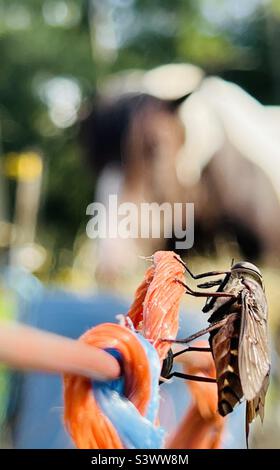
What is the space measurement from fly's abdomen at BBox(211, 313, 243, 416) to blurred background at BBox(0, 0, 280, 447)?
0.67ft

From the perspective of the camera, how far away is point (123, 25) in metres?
1.13

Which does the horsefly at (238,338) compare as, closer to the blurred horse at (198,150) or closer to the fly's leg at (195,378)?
the fly's leg at (195,378)

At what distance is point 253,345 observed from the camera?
2.31ft

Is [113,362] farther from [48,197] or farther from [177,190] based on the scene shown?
[48,197]

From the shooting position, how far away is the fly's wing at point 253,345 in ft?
2.27

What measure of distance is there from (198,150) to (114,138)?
12cm

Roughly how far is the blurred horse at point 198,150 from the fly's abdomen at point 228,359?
277 mm

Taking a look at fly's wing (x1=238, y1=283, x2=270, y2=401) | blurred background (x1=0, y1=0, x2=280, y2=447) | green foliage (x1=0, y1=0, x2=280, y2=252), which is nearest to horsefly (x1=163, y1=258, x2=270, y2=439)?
fly's wing (x1=238, y1=283, x2=270, y2=401)

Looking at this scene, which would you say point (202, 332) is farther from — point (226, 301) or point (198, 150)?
point (198, 150)

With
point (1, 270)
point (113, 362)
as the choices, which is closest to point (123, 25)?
point (1, 270)

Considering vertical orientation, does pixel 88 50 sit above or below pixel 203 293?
above

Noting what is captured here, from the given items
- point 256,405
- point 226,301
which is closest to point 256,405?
point 256,405

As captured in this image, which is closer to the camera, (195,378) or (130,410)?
(130,410)

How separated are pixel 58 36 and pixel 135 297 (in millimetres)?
518
